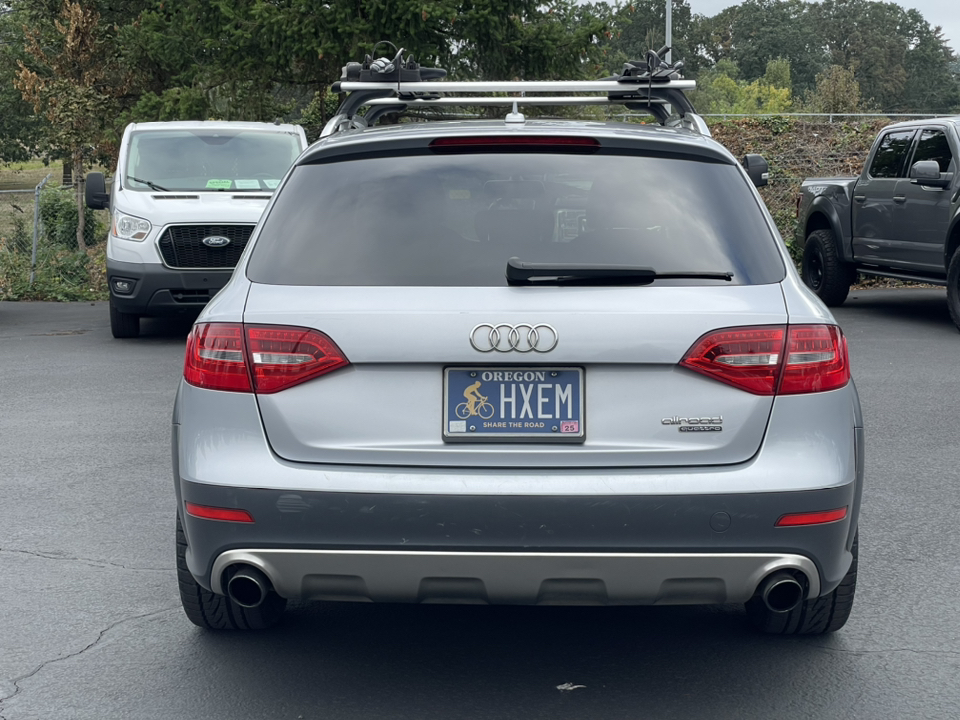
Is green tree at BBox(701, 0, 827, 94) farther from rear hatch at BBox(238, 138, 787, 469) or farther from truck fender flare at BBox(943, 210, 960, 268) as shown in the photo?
A: rear hatch at BBox(238, 138, 787, 469)

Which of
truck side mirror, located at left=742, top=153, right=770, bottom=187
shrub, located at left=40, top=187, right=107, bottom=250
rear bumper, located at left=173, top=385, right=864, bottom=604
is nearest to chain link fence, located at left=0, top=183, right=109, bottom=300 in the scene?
shrub, located at left=40, top=187, right=107, bottom=250

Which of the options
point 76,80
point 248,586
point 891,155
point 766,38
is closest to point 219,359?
point 248,586

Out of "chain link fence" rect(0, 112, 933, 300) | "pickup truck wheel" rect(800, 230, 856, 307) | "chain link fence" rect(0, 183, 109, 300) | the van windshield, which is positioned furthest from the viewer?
"chain link fence" rect(0, 112, 933, 300)

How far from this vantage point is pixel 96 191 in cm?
1309

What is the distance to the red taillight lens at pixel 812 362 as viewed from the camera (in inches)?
139

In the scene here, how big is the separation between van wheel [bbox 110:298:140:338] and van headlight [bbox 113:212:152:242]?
0.71 meters

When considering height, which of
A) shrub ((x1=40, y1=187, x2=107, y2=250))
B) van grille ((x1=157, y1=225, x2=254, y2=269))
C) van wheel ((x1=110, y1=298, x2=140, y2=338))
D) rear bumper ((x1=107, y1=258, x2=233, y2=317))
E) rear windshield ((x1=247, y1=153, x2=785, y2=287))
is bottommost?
shrub ((x1=40, y1=187, x2=107, y2=250))

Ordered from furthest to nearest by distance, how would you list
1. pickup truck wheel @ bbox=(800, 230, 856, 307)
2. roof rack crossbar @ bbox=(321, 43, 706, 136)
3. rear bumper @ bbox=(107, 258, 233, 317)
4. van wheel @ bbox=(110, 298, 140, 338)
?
pickup truck wheel @ bbox=(800, 230, 856, 307)
van wheel @ bbox=(110, 298, 140, 338)
rear bumper @ bbox=(107, 258, 233, 317)
roof rack crossbar @ bbox=(321, 43, 706, 136)

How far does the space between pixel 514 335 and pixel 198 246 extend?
372 inches

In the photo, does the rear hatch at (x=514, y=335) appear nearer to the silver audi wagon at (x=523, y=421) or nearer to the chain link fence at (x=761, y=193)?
the silver audi wagon at (x=523, y=421)

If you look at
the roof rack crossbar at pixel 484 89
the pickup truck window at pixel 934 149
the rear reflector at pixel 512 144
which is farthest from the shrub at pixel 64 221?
the rear reflector at pixel 512 144

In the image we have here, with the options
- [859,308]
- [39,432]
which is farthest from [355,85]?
[859,308]

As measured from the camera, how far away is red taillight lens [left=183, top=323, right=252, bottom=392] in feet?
11.8

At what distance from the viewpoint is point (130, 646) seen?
4.28 m
